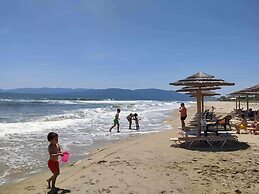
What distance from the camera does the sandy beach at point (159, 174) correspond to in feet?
21.7

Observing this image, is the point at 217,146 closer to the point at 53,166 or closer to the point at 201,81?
the point at 201,81

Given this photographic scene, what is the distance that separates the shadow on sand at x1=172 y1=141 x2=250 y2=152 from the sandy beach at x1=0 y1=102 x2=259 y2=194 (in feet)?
1.34

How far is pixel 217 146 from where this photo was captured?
1162 cm

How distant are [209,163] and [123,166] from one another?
2.23m

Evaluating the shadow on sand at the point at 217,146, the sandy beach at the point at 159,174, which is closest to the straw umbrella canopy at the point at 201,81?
the shadow on sand at the point at 217,146

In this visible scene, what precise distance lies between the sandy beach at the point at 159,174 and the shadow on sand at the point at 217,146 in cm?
41

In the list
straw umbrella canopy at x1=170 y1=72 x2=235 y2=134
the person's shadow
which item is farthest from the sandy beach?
straw umbrella canopy at x1=170 y1=72 x2=235 y2=134

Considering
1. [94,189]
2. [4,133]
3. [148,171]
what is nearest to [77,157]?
[148,171]

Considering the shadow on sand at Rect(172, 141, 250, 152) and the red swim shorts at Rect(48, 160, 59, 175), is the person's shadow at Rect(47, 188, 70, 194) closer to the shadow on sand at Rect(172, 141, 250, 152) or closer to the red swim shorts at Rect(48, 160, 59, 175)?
the red swim shorts at Rect(48, 160, 59, 175)

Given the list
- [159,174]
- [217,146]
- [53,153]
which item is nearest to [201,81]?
[217,146]

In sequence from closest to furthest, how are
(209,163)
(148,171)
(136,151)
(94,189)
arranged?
1. (94,189)
2. (148,171)
3. (209,163)
4. (136,151)

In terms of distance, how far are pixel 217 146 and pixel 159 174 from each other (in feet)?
15.4

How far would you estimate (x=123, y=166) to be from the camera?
823 cm

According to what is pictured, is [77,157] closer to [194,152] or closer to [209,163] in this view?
[194,152]
